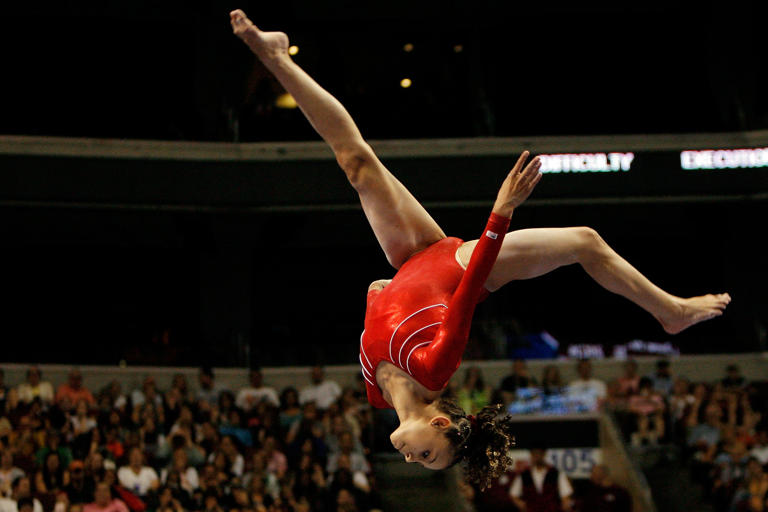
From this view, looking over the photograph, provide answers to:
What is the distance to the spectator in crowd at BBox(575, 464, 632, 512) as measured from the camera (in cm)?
991

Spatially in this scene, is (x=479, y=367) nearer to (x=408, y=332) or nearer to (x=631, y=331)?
(x=631, y=331)

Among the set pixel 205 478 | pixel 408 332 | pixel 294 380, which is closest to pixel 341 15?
pixel 294 380

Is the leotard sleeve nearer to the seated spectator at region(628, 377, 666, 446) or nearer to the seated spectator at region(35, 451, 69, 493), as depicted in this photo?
the seated spectator at region(35, 451, 69, 493)

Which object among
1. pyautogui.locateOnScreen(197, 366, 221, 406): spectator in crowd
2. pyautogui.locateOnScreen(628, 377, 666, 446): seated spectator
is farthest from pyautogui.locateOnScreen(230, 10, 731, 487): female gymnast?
pyautogui.locateOnScreen(197, 366, 221, 406): spectator in crowd

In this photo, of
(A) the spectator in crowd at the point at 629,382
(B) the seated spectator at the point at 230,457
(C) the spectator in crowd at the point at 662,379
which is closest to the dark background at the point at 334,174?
(A) the spectator in crowd at the point at 629,382

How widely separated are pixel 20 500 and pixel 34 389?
293cm

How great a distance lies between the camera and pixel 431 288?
470 cm

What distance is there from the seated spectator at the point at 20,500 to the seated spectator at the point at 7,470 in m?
0.13

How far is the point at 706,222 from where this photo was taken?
16.6 meters

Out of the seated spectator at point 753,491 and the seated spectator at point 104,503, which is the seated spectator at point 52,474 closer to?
the seated spectator at point 104,503

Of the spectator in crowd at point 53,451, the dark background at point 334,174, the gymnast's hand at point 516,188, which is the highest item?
the dark background at point 334,174

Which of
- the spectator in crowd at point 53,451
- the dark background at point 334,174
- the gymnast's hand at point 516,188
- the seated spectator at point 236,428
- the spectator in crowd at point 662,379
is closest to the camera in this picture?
the gymnast's hand at point 516,188

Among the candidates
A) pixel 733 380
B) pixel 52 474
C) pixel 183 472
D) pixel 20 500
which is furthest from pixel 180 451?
pixel 733 380

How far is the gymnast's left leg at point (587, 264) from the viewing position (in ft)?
15.4
